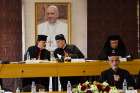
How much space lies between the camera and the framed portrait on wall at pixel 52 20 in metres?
10.8

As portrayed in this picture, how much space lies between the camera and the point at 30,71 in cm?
834

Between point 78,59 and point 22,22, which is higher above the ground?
point 22,22

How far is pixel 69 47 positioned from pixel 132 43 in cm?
232

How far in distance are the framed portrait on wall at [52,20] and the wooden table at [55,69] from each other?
2414 millimetres

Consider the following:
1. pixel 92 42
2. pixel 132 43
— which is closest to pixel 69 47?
pixel 92 42

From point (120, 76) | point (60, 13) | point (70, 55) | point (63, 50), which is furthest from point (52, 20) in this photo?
point (120, 76)

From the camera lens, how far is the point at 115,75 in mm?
7680

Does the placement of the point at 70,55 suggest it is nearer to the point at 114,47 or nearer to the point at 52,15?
the point at 114,47

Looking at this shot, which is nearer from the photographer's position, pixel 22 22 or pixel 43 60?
pixel 43 60

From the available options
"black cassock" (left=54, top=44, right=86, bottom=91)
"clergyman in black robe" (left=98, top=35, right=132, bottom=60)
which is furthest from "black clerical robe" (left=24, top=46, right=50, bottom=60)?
"clergyman in black robe" (left=98, top=35, right=132, bottom=60)

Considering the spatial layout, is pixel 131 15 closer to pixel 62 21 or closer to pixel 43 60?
pixel 62 21

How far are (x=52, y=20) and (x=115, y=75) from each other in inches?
147

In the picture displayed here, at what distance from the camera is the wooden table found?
328 inches

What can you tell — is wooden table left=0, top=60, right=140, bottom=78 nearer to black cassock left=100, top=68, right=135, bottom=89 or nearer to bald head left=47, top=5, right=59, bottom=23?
black cassock left=100, top=68, right=135, bottom=89
